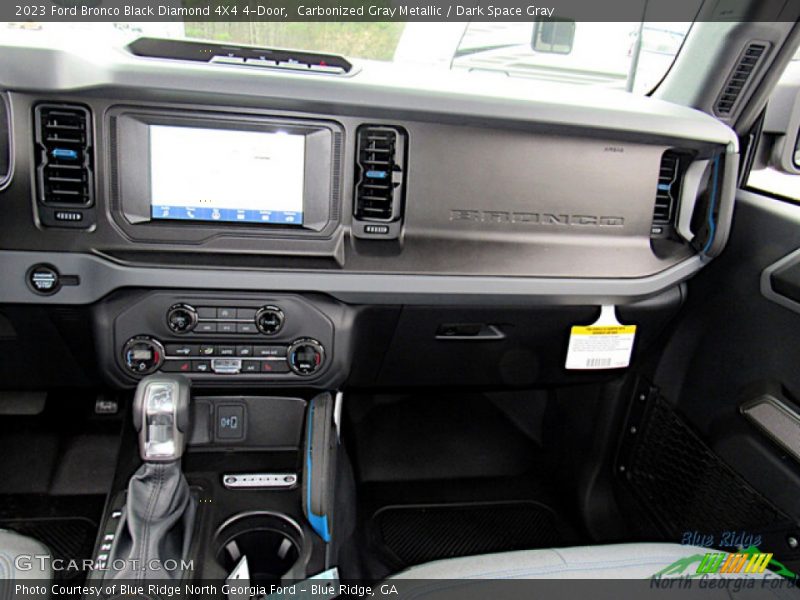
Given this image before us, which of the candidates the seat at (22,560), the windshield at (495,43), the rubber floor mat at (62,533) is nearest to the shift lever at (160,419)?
the seat at (22,560)

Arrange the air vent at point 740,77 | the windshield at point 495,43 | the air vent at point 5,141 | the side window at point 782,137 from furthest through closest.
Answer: the side window at point 782,137 → the air vent at point 740,77 → the windshield at point 495,43 → the air vent at point 5,141

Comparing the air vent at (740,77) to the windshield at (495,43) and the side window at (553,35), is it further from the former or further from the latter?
the side window at (553,35)

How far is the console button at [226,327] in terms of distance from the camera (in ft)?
4.73

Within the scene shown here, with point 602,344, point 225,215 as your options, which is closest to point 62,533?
point 225,215

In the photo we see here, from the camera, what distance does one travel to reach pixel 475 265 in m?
1.51

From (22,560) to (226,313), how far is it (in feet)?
1.98

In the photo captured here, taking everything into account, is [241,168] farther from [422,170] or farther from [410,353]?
[410,353]

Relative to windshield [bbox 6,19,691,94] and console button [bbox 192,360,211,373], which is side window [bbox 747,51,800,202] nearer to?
→ windshield [bbox 6,19,691,94]

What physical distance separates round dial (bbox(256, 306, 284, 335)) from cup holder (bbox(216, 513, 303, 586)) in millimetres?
440

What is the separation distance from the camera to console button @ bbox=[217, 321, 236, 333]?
4.73 ft

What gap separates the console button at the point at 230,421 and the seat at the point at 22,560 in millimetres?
456

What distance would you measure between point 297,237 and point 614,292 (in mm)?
792

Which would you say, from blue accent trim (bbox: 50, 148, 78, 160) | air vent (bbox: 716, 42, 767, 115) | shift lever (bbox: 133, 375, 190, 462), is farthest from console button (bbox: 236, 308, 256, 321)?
air vent (bbox: 716, 42, 767, 115)

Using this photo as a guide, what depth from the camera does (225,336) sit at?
146 centimetres
